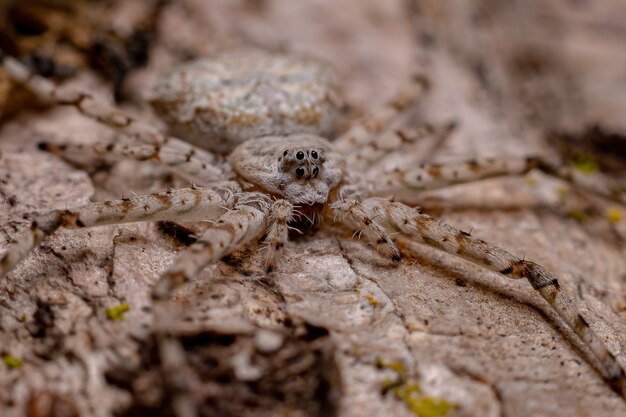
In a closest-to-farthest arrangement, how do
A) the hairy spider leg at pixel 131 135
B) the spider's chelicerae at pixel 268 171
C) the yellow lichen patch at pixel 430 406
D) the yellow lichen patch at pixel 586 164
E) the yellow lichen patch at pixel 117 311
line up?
the yellow lichen patch at pixel 430 406, the yellow lichen patch at pixel 117 311, the spider's chelicerae at pixel 268 171, the hairy spider leg at pixel 131 135, the yellow lichen patch at pixel 586 164

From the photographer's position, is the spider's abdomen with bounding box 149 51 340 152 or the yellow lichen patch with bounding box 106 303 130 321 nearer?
the yellow lichen patch with bounding box 106 303 130 321

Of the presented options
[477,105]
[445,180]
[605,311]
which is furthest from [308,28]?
[605,311]

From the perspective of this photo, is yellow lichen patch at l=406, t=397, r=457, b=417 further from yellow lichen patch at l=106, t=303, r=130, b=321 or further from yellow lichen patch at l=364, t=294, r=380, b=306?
yellow lichen patch at l=106, t=303, r=130, b=321

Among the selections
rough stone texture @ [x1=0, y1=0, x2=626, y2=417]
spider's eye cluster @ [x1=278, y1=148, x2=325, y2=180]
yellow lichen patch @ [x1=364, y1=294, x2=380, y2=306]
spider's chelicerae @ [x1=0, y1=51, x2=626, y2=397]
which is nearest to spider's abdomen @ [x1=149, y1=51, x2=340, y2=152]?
spider's chelicerae @ [x1=0, y1=51, x2=626, y2=397]

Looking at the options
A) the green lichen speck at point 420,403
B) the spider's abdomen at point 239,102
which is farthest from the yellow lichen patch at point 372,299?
the spider's abdomen at point 239,102

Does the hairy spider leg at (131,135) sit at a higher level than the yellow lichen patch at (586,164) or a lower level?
lower

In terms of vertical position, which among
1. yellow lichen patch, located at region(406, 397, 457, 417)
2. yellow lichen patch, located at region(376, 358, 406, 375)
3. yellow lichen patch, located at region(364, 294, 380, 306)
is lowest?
yellow lichen patch, located at region(406, 397, 457, 417)

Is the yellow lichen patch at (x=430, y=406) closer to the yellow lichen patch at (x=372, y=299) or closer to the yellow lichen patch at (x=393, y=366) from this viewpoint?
the yellow lichen patch at (x=393, y=366)
